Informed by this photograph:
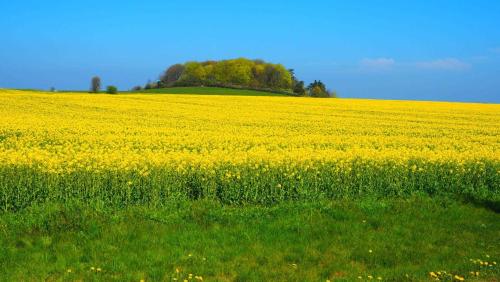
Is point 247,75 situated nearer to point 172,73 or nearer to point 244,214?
point 172,73

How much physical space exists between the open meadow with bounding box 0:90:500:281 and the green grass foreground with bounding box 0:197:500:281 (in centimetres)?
3

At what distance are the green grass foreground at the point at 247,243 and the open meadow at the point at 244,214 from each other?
0.03m

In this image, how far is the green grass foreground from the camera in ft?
25.8

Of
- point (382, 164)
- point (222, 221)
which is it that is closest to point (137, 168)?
point (222, 221)

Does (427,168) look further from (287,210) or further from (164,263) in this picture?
(164,263)

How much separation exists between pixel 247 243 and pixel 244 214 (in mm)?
1716

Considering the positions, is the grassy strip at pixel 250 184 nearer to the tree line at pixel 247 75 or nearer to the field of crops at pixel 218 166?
the field of crops at pixel 218 166

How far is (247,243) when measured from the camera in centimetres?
923

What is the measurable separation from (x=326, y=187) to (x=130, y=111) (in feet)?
75.2

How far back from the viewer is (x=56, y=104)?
37.3 meters

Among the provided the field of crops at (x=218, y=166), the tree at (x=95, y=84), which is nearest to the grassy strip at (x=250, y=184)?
the field of crops at (x=218, y=166)

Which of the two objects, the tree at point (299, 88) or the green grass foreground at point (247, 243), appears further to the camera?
the tree at point (299, 88)

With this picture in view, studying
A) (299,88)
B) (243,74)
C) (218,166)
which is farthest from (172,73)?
(218,166)

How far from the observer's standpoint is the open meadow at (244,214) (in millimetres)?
8156
